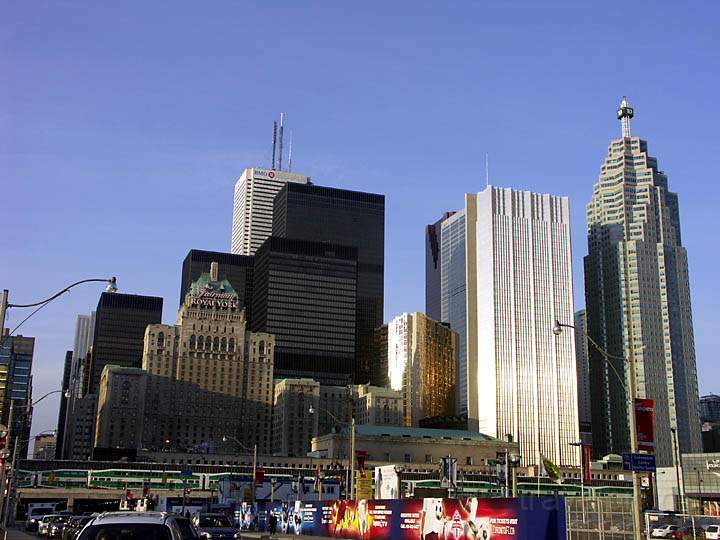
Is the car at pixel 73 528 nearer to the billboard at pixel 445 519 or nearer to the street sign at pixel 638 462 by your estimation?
the billboard at pixel 445 519

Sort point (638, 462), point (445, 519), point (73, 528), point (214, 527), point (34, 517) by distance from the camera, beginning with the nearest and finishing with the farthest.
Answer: point (638, 462), point (445, 519), point (73, 528), point (214, 527), point (34, 517)

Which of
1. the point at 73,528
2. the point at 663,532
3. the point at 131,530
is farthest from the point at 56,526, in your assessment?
the point at 131,530

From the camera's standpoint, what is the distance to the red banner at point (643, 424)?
1340 inches

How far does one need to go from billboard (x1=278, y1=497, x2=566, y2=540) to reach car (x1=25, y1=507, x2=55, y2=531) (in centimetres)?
3089

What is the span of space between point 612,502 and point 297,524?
3419cm

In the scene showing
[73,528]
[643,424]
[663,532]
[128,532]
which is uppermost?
[643,424]

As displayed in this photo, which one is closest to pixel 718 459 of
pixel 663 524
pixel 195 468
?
pixel 663 524

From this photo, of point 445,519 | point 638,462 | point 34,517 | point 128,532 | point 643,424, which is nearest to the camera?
point 128,532

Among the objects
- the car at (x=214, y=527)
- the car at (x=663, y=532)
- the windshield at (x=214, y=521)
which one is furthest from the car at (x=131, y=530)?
the car at (x=663, y=532)

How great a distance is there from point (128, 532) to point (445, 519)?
88.3ft

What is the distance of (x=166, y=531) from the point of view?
16031mm

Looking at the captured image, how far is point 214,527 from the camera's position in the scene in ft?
147

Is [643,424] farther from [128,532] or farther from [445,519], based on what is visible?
[128,532]

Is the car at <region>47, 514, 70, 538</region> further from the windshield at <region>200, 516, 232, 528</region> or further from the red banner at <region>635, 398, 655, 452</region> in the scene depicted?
the red banner at <region>635, 398, 655, 452</region>
